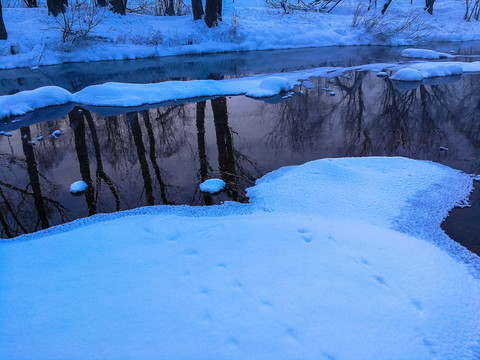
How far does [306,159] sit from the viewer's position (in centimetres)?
468

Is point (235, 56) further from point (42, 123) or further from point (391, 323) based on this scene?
point (391, 323)

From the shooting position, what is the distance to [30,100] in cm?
692

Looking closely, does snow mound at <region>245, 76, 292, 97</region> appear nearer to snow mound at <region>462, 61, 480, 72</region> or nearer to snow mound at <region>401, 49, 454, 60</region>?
snow mound at <region>462, 61, 480, 72</region>

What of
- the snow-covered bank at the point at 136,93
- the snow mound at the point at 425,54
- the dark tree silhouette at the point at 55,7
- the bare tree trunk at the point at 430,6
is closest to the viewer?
the snow-covered bank at the point at 136,93

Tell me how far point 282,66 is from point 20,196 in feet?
33.3

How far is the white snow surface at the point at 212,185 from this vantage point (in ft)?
12.4

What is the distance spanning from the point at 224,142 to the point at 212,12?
13331 millimetres

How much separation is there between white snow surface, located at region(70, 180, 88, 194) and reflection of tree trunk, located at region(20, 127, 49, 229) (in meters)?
0.35

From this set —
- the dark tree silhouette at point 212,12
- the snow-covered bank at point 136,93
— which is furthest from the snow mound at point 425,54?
the dark tree silhouette at point 212,12

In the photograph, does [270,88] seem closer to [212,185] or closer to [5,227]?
[212,185]

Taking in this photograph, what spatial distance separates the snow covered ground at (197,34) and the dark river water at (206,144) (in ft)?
26.0

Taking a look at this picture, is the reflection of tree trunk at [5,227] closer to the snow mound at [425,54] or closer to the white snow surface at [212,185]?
the white snow surface at [212,185]

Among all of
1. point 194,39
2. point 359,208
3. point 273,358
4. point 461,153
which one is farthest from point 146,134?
point 194,39

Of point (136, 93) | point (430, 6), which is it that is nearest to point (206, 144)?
point (136, 93)
